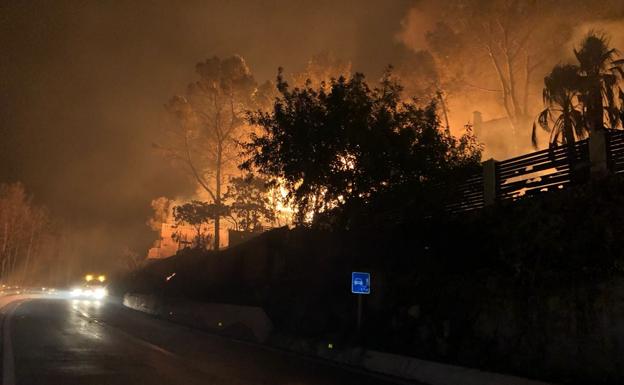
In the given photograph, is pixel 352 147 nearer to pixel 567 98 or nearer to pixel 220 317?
A: pixel 220 317

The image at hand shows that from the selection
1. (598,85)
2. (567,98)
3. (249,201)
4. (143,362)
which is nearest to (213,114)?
(249,201)

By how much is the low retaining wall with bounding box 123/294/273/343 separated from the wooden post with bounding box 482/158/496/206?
8.62m

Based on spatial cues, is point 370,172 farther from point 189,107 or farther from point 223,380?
point 189,107

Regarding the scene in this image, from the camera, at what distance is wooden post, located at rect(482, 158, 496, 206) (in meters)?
15.8

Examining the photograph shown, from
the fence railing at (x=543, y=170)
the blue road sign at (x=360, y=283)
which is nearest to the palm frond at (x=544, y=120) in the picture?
the fence railing at (x=543, y=170)

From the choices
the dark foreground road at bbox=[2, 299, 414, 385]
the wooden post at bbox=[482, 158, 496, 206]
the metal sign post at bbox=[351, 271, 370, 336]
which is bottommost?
the dark foreground road at bbox=[2, 299, 414, 385]

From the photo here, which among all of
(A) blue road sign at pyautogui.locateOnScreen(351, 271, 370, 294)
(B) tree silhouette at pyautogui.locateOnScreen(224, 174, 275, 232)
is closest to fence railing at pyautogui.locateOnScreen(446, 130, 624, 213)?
(A) blue road sign at pyautogui.locateOnScreen(351, 271, 370, 294)

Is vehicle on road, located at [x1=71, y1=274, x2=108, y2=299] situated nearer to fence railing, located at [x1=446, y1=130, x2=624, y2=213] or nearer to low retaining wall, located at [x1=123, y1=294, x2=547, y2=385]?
low retaining wall, located at [x1=123, y1=294, x2=547, y2=385]

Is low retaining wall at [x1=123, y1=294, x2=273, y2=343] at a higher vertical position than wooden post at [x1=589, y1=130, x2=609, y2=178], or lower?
lower

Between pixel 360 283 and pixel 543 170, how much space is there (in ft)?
21.2

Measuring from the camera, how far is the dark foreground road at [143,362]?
9383 mm

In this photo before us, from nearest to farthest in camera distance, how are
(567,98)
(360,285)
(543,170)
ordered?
1. (360,285)
2. (543,170)
3. (567,98)

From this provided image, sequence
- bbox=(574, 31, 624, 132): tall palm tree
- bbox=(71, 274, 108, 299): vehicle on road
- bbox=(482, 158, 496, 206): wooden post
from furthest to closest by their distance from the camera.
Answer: bbox=(71, 274, 108, 299): vehicle on road
bbox=(574, 31, 624, 132): tall palm tree
bbox=(482, 158, 496, 206): wooden post

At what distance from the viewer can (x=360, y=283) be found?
1386 cm
